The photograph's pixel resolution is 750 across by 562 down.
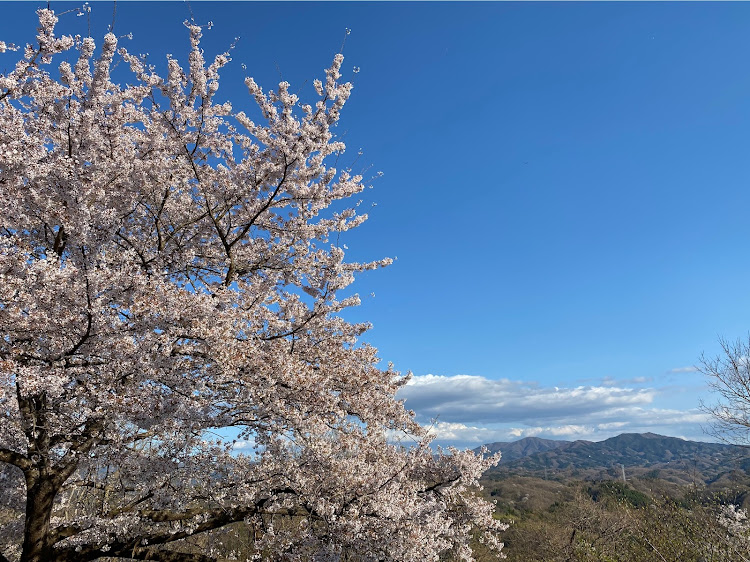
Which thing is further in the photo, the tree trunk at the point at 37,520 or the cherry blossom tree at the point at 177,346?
the tree trunk at the point at 37,520

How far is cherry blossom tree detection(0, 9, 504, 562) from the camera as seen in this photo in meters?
5.21

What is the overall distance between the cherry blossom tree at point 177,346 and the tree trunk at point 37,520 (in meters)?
0.03

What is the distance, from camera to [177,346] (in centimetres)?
575

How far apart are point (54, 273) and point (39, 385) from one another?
1.20m

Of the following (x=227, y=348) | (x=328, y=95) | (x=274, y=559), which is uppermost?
(x=328, y=95)

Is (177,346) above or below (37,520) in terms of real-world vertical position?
above

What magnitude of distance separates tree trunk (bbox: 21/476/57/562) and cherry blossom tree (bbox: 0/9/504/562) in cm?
3

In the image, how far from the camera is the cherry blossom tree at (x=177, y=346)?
5.21 metres

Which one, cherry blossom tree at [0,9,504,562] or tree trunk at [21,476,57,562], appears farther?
tree trunk at [21,476,57,562]

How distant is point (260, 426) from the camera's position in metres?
7.05

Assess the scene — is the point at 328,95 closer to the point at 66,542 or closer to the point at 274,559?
the point at 274,559

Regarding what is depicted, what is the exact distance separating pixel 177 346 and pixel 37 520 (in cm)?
372

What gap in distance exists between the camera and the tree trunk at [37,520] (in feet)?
21.7

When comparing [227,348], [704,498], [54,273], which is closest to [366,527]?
[227,348]
